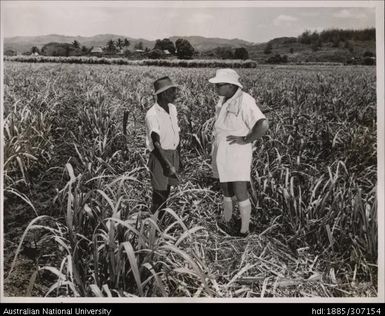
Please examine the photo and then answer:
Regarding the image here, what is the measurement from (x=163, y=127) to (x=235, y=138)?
1.36 ft

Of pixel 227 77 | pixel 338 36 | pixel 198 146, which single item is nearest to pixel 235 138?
pixel 198 146

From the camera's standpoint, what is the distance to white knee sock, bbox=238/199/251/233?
102 inches

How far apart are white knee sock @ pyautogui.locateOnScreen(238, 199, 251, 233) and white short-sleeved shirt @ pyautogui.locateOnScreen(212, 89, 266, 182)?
5.4 inches

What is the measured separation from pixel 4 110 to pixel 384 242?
2.31 meters

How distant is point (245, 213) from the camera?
2578 mm

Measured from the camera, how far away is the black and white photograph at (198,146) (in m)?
2.53

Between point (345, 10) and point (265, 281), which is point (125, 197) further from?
point (345, 10)

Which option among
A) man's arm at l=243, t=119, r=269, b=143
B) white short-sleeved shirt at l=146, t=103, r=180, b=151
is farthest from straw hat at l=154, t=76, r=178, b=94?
man's arm at l=243, t=119, r=269, b=143

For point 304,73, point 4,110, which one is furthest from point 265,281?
point 4,110

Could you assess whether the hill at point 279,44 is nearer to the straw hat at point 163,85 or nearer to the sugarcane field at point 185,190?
the sugarcane field at point 185,190

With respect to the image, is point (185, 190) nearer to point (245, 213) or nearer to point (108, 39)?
point (245, 213)

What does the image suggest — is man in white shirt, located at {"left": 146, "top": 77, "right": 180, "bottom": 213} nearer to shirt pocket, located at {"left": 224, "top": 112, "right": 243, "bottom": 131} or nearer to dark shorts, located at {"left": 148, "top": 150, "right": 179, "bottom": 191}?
dark shorts, located at {"left": 148, "top": 150, "right": 179, "bottom": 191}

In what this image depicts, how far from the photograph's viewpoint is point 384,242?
2588mm

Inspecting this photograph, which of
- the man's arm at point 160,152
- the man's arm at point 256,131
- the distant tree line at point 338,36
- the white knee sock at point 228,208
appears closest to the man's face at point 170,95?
the man's arm at point 160,152
